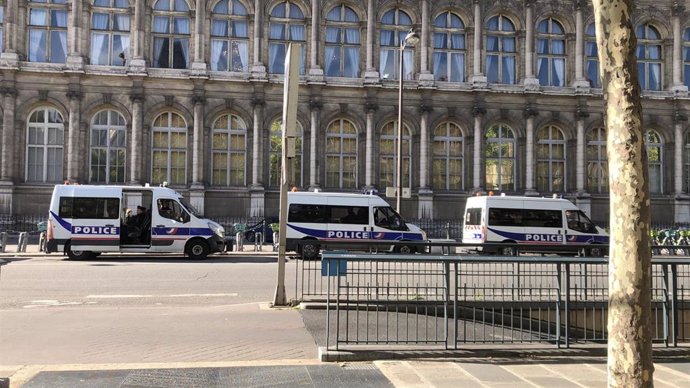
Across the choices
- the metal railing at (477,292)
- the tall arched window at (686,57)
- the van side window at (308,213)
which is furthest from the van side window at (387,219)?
the tall arched window at (686,57)

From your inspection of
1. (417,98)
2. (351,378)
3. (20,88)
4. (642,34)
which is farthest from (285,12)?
(351,378)

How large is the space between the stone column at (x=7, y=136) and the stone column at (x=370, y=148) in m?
18.1

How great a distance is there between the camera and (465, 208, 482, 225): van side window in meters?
24.2

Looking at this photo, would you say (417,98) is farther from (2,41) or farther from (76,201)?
(2,41)

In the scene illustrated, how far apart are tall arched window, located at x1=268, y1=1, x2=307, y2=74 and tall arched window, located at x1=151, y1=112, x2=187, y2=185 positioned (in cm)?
598

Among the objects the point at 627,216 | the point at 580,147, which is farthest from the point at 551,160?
the point at 627,216

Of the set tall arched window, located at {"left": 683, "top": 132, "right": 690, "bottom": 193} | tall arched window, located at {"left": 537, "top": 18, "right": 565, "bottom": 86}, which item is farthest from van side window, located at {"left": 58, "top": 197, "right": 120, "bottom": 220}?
tall arched window, located at {"left": 683, "top": 132, "right": 690, "bottom": 193}

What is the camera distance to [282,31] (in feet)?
108

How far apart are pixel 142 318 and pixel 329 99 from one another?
2470 centimetres

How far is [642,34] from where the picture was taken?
35.8m

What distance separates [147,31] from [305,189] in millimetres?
11828

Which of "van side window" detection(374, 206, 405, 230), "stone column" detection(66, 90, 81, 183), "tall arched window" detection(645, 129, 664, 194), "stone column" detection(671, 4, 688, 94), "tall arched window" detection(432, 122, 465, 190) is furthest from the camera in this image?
"tall arched window" detection(645, 129, 664, 194)

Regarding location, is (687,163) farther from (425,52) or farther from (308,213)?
Answer: (308,213)

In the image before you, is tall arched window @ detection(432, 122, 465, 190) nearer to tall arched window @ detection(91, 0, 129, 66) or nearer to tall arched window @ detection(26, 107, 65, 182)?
tall arched window @ detection(91, 0, 129, 66)
